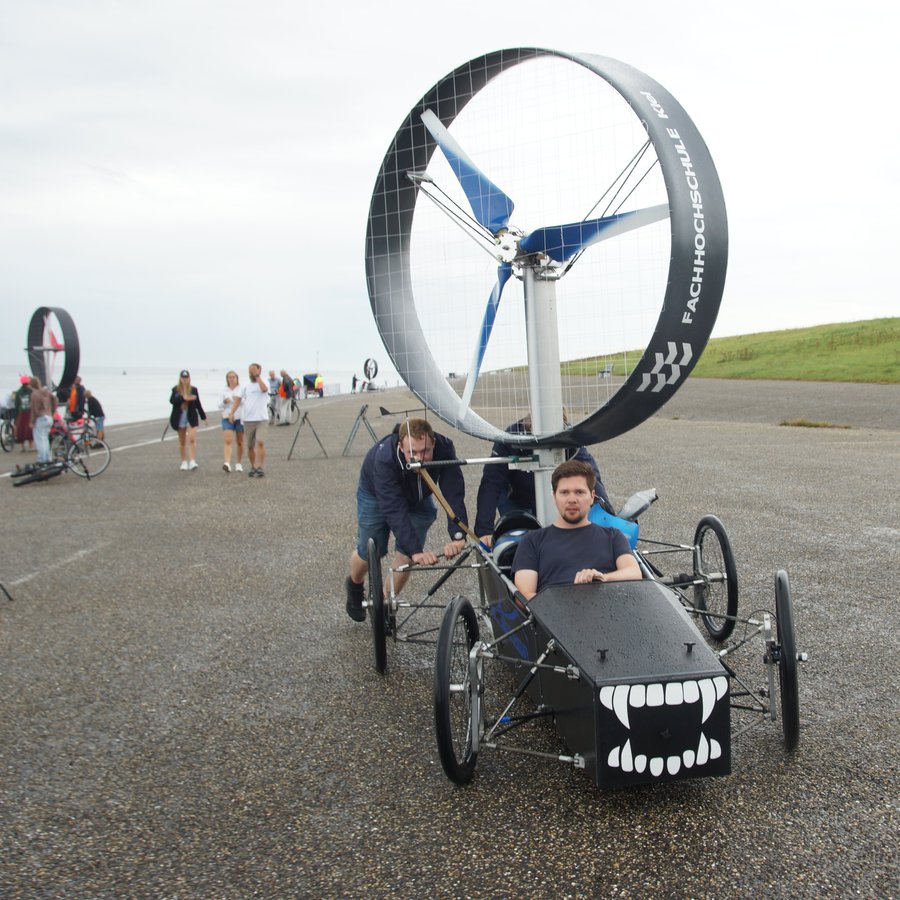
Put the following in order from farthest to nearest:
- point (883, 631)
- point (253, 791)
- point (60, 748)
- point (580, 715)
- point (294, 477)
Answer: point (294, 477) < point (883, 631) < point (60, 748) < point (253, 791) < point (580, 715)

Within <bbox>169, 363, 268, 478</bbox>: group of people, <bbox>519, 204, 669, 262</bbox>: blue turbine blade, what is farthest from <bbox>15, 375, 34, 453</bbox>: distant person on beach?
<bbox>519, 204, 669, 262</bbox>: blue turbine blade

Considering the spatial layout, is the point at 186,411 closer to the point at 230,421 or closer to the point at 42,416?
the point at 230,421

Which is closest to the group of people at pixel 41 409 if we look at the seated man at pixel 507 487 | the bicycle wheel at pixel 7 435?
the bicycle wheel at pixel 7 435

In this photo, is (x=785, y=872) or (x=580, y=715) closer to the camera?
(x=785, y=872)

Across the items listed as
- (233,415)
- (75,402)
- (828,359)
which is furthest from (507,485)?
(828,359)

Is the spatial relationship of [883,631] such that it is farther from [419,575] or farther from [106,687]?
[106,687]

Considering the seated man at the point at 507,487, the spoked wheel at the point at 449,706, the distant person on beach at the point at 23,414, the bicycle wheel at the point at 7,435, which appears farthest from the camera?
the bicycle wheel at the point at 7,435

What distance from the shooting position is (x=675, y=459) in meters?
14.2

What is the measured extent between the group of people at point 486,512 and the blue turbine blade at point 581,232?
3.64 feet

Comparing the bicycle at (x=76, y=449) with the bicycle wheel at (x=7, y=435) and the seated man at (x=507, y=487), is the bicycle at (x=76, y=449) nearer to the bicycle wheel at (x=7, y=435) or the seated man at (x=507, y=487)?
the bicycle wheel at (x=7, y=435)

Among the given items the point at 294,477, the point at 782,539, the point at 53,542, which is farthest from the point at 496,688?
the point at 294,477

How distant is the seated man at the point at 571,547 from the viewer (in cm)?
→ 405

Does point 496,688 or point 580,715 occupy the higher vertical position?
point 580,715

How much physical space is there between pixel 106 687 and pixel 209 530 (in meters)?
4.72
